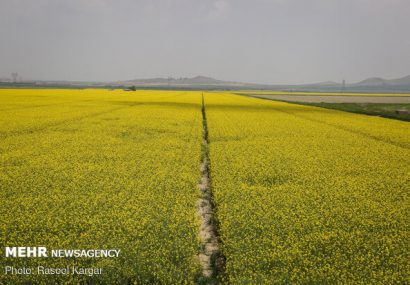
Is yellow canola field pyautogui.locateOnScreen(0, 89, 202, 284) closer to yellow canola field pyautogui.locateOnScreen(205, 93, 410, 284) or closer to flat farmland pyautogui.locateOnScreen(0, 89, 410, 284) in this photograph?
flat farmland pyautogui.locateOnScreen(0, 89, 410, 284)

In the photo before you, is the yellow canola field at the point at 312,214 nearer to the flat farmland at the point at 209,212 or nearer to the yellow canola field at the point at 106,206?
the flat farmland at the point at 209,212

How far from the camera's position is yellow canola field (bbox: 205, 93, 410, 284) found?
5.00 meters

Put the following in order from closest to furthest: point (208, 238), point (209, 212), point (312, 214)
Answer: point (208, 238), point (312, 214), point (209, 212)

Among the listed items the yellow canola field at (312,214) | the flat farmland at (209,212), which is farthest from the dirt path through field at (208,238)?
the yellow canola field at (312,214)

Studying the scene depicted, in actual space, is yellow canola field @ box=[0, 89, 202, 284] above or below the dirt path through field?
above

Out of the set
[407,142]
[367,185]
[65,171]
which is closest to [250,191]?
[367,185]

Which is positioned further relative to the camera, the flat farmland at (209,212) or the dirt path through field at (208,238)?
the dirt path through field at (208,238)

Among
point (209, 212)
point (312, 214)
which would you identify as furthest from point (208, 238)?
point (312, 214)

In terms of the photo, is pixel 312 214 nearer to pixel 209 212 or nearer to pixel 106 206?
A: pixel 209 212

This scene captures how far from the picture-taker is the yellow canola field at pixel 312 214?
197 inches

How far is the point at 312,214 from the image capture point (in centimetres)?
702

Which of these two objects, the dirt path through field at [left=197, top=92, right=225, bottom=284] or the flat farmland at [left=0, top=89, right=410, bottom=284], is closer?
the flat farmland at [left=0, top=89, right=410, bottom=284]

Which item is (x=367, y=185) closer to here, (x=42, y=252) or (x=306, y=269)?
(x=306, y=269)

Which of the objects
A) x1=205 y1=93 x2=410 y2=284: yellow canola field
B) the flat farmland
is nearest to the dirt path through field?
the flat farmland
